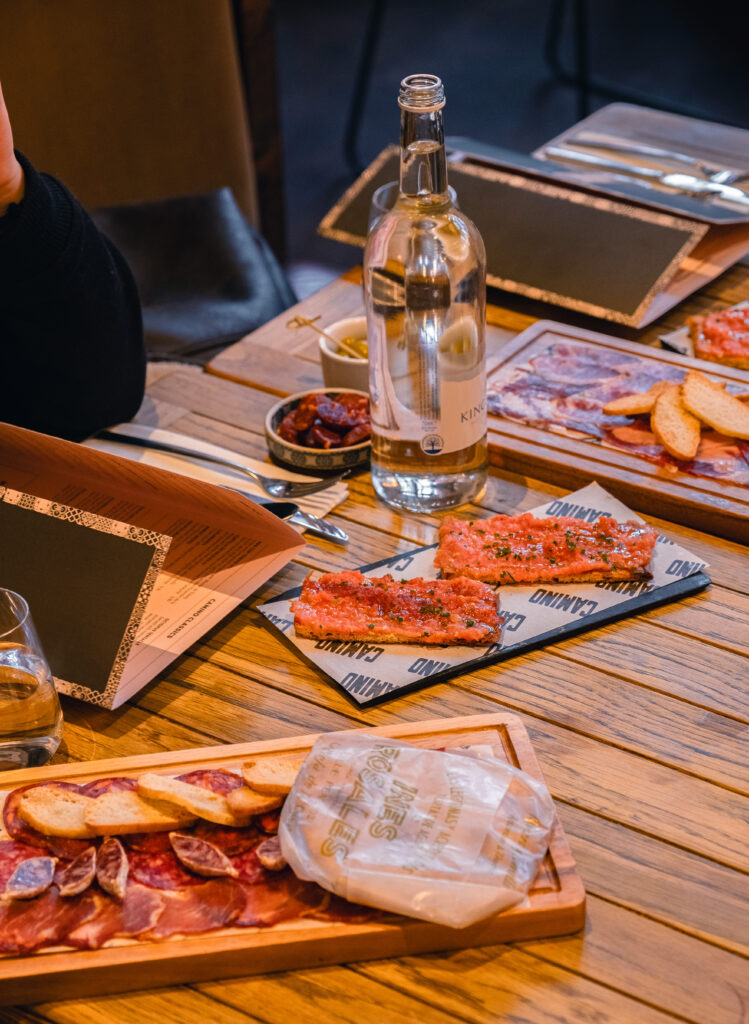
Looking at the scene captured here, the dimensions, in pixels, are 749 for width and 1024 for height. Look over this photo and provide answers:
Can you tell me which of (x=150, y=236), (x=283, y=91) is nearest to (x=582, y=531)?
(x=150, y=236)

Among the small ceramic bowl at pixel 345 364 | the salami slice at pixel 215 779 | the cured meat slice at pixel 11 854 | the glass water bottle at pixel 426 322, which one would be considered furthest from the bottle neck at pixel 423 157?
the cured meat slice at pixel 11 854

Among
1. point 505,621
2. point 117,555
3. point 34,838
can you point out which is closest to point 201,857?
point 34,838

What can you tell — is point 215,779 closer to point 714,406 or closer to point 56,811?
point 56,811

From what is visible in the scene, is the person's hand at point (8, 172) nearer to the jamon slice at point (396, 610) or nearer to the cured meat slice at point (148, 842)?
the jamon slice at point (396, 610)

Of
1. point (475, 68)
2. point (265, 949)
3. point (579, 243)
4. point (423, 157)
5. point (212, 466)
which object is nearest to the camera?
point (265, 949)

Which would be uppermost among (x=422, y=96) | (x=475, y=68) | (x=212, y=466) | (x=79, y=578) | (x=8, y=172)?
(x=422, y=96)

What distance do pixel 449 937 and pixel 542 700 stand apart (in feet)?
0.94

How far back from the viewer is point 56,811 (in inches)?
34.1

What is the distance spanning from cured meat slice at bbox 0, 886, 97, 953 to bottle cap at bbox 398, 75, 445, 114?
0.78 metres

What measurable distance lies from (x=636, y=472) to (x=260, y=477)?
45cm

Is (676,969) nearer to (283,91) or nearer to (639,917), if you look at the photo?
(639,917)

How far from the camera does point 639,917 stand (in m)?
0.83

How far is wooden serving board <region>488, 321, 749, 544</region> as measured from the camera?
1234 millimetres

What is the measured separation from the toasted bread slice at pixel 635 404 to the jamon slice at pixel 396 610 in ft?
1.25
